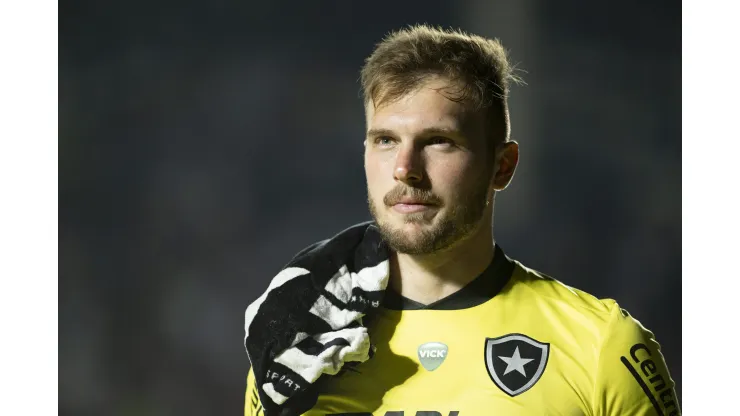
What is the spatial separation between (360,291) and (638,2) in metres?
1.59

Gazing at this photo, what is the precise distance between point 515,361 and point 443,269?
270mm

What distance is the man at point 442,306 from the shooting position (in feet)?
5.68

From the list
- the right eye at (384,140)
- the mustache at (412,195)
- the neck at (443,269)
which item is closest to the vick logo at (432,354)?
the neck at (443,269)

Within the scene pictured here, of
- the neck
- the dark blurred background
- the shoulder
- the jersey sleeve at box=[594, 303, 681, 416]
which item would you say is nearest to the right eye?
the neck

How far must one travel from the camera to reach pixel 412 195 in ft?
5.72

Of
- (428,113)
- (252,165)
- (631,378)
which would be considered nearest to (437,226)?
(428,113)

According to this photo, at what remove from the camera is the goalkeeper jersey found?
5.58 ft

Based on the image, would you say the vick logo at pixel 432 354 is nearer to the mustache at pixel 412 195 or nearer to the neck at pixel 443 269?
the neck at pixel 443 269

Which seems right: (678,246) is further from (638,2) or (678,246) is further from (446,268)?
(446,268)

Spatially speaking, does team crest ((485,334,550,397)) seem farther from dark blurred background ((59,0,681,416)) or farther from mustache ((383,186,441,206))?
dark blurred background ((59,0,681,416))

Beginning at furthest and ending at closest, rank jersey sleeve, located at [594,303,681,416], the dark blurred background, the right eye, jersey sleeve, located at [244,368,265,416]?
the dark blurred background < jersey sleeve, located at [244,368,265,416] < the right eye < jersey sleeve, located at [594,303,681,416]

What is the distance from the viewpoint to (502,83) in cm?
192

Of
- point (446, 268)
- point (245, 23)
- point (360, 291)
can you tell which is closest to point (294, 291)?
point (360, 291)

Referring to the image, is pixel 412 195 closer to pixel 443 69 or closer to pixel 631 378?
pixel 443 69
